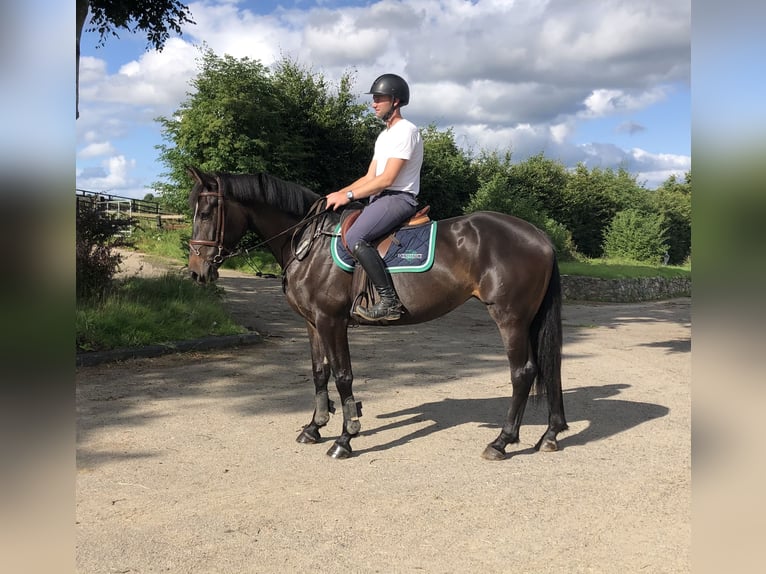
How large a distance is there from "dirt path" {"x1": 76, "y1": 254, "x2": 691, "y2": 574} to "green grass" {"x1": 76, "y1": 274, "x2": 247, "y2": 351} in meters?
0.56

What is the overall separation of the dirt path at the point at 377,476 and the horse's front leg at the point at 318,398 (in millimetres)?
112

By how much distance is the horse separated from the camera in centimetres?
461

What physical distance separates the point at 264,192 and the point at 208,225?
1.84 feet

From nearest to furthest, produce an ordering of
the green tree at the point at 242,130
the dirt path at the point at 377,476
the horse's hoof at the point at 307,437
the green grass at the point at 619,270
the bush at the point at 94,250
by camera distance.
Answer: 1. the dirt path at the point at 377,476
2. the horse's hoof at the point at 307,437
3. the bush at the point at 94,250
4. the green tree at the point at 242,130
5. the green grass at the point at 619,270

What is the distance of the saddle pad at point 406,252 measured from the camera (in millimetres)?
4598

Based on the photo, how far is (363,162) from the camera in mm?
22922

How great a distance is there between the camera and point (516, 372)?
466 cm

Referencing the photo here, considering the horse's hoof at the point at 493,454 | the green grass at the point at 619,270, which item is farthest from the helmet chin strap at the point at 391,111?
the green grass at the point at 619,270

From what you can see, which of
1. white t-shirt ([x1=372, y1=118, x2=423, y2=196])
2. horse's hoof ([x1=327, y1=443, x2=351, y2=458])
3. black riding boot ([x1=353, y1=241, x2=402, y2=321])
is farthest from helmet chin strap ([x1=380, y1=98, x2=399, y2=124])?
horse's hoof ([x1=327, y1=443, x2=351, y2=458])

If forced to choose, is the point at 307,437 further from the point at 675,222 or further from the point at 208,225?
the point at 675,222

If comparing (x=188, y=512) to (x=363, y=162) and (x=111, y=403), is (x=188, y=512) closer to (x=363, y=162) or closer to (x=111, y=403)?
(x=111, y=403)

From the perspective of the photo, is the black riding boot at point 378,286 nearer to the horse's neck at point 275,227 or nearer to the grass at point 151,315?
the horse's neck at point 275,227

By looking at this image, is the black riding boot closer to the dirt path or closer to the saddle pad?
the saddle pad
